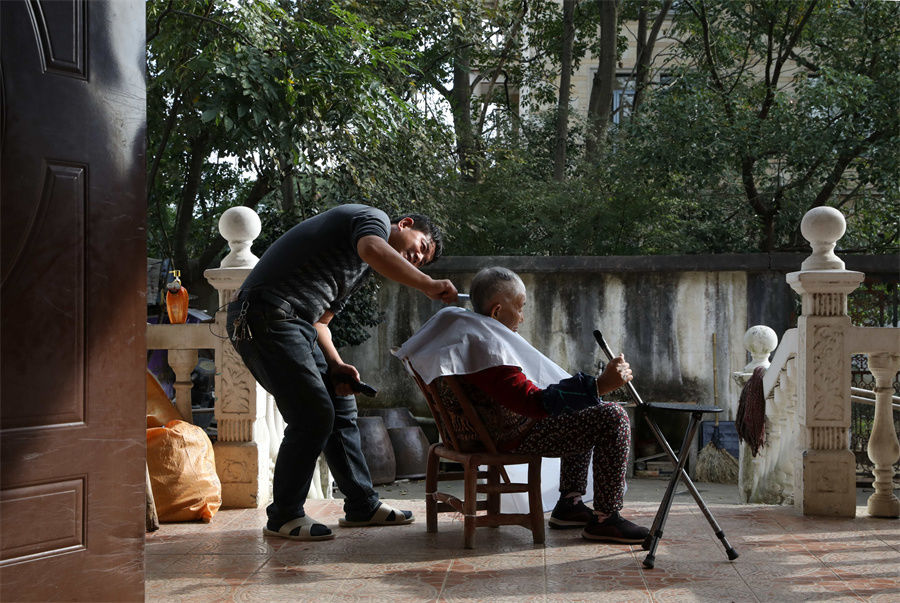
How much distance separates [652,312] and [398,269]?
6904mm

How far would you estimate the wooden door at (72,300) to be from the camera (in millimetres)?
2414

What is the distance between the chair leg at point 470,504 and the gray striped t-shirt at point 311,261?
0.92 meters

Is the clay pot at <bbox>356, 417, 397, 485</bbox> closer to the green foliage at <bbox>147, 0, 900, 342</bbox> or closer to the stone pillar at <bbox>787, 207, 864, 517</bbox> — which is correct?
the green foliage at <bbox>147, 0, 900, 342</bbox>

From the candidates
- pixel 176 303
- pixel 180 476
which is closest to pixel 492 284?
pixel 180 476

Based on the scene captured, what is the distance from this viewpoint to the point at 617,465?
3635 mm

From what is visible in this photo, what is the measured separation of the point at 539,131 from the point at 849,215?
4.93m

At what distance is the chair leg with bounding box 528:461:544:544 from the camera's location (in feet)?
11.9

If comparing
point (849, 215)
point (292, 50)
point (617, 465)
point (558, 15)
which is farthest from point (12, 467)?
point (558, 15)

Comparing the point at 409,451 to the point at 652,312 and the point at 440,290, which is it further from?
the point at 440,290

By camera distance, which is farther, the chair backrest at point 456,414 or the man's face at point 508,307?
the man's face at point 508,307

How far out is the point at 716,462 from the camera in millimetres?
9531

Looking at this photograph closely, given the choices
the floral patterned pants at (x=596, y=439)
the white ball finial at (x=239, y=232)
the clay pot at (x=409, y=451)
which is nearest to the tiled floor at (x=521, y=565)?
the floral patterned pants at (x=596, y=439)

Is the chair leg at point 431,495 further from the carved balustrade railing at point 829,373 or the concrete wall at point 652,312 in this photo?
the concrete wall at point 652,312

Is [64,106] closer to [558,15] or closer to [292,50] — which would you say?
[292,50]
